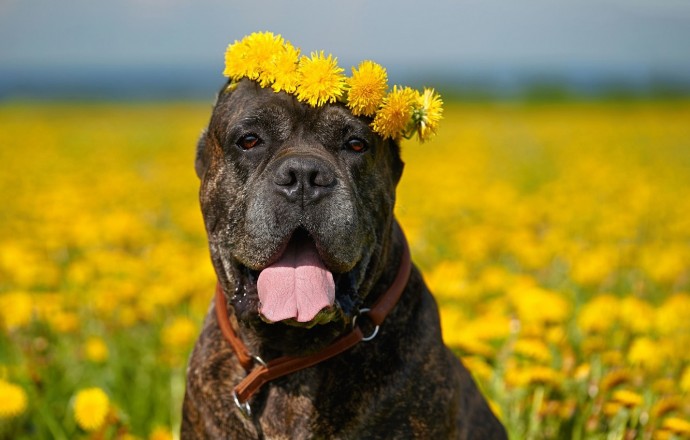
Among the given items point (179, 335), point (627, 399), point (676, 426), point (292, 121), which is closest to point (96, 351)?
point (179, 335)

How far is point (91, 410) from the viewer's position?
2.81 meters

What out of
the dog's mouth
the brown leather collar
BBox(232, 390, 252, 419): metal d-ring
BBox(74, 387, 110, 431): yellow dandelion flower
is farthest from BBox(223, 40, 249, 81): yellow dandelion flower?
BBox(74, 387, 110, 431): yellow dandelion flower

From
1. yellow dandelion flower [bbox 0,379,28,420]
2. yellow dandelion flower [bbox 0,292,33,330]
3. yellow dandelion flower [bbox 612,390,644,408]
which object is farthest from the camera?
yellow dandelion flower [bbox 0,292,33,330]

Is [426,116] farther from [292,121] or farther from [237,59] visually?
[237,59]

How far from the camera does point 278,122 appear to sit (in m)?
2.36

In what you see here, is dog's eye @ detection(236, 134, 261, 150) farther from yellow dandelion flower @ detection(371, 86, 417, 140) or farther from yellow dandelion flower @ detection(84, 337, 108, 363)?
yellow dandelion flower @ detection(84, 337, 108, 363)

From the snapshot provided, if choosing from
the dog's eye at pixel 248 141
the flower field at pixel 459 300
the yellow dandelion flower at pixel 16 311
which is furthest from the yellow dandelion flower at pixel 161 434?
the dog's eye at pixel 248 141

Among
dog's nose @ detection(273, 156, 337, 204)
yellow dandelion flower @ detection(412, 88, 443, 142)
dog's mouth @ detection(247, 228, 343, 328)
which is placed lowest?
dog's mouth @ detection(247, 228, 343, 328)

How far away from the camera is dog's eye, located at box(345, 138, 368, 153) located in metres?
2.39

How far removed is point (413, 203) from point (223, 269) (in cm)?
546

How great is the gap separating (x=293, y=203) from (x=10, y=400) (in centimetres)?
148

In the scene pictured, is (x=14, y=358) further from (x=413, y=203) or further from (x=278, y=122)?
(x=413, y=203)

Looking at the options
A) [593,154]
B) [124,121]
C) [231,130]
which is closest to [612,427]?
[231,130]

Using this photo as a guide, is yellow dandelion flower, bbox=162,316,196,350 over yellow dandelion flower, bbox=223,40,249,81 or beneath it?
beneath
